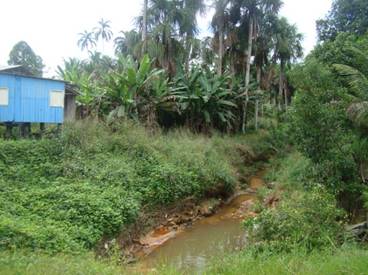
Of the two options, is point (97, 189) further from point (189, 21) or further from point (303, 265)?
point (189, 21)

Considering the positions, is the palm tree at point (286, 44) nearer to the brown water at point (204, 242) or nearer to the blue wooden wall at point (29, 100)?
the brown water at point (204, 242)

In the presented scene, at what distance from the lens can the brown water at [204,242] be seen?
964 cm

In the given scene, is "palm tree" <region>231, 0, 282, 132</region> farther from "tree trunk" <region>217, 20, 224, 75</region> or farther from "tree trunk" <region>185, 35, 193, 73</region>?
"tree trunk" <region>185, 35, 193, 73</region>

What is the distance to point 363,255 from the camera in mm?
5676

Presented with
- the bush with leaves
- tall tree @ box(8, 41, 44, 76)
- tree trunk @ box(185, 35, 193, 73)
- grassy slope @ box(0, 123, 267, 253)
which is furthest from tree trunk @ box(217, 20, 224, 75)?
tall tree @ box(8, 41, 44, 76)

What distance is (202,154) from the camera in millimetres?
16047

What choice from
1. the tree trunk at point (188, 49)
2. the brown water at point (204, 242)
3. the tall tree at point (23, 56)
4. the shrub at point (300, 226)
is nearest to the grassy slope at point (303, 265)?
the shrub at point (300, 226)

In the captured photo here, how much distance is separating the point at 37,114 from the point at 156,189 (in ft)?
19.0

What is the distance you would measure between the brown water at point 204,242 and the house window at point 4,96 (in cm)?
758

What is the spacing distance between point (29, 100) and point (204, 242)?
8.26 metres

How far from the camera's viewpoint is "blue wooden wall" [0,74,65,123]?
14.2 meters

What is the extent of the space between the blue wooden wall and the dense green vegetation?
4.78 feet

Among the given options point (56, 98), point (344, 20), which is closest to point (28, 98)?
point (56, 98)

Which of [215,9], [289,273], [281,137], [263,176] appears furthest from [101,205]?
[215,9]
